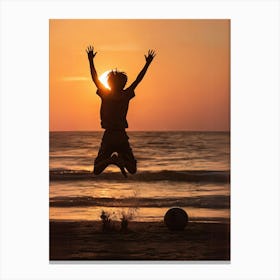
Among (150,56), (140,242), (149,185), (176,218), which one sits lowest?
(140,242)

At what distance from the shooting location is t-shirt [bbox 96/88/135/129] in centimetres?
431

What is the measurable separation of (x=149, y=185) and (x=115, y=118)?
447 millimetres

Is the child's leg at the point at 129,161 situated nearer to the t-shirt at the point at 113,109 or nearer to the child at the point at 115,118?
the child at the point at 115,118

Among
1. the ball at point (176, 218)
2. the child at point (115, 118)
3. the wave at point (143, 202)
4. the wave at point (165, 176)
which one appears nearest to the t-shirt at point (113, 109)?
the child at point (115, 118)

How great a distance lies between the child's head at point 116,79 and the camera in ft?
14.1

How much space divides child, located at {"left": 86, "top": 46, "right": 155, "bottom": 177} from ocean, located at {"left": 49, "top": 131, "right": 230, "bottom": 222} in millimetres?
76

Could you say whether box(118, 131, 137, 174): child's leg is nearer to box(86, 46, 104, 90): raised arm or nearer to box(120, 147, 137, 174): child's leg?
box(120, 147, 137, 174): child's leg

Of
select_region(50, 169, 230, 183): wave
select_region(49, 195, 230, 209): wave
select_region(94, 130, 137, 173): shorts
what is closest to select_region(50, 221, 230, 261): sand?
select_region(49, 195, 230, 209): wave

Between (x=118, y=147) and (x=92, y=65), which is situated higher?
(x=92, y=65)

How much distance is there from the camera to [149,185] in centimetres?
428
